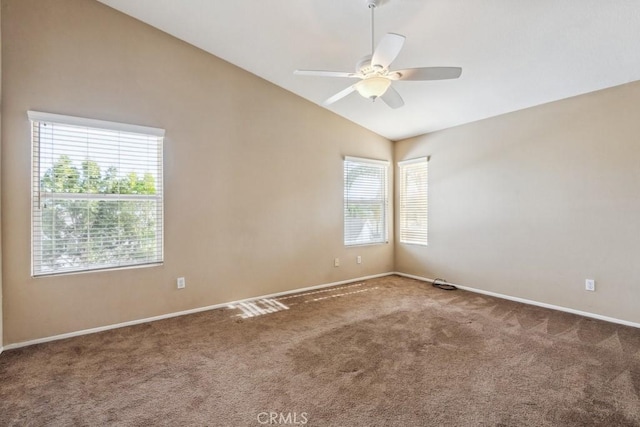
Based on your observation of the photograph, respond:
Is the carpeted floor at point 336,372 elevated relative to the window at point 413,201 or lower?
lower

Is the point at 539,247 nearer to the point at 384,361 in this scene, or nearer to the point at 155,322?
the point at 384,361

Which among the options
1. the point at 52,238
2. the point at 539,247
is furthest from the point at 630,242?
the point at 52,238

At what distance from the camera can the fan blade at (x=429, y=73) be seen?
Answer: 87.5 inches

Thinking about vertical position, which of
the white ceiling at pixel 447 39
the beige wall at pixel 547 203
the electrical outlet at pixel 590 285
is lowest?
the electrical outlet at pixel 590 285

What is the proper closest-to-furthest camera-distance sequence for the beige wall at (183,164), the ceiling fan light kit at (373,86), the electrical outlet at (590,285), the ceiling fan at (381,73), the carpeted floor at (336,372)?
the carpeted floor at (336,372) < the ceiling fan at (381,73) < the ceiling fan light kit at (373,86) < the beige wall at (183,164) < the electrical outlet at (590,285)

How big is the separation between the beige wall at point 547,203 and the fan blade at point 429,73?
233 centimetres

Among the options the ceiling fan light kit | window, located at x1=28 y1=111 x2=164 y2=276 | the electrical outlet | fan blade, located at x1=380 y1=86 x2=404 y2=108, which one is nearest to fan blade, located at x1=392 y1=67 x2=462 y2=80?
the ceiling fan light kit

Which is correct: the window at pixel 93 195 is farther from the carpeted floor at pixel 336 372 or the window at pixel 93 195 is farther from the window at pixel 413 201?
the window at pixel 413 201

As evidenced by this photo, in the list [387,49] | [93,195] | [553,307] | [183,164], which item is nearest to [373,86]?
[387,49]

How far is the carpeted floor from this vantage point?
186 cm

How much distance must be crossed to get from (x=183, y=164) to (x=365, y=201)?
3.02 meters

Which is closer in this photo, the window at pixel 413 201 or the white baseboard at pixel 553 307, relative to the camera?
the white baseboard at pixel 553 307

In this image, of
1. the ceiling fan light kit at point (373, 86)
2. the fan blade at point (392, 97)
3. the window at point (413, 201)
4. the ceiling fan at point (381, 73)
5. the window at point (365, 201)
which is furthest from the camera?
the window at point (413, 201)

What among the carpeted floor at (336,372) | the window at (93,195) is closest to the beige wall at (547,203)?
the carpeted floor at (336,372)
